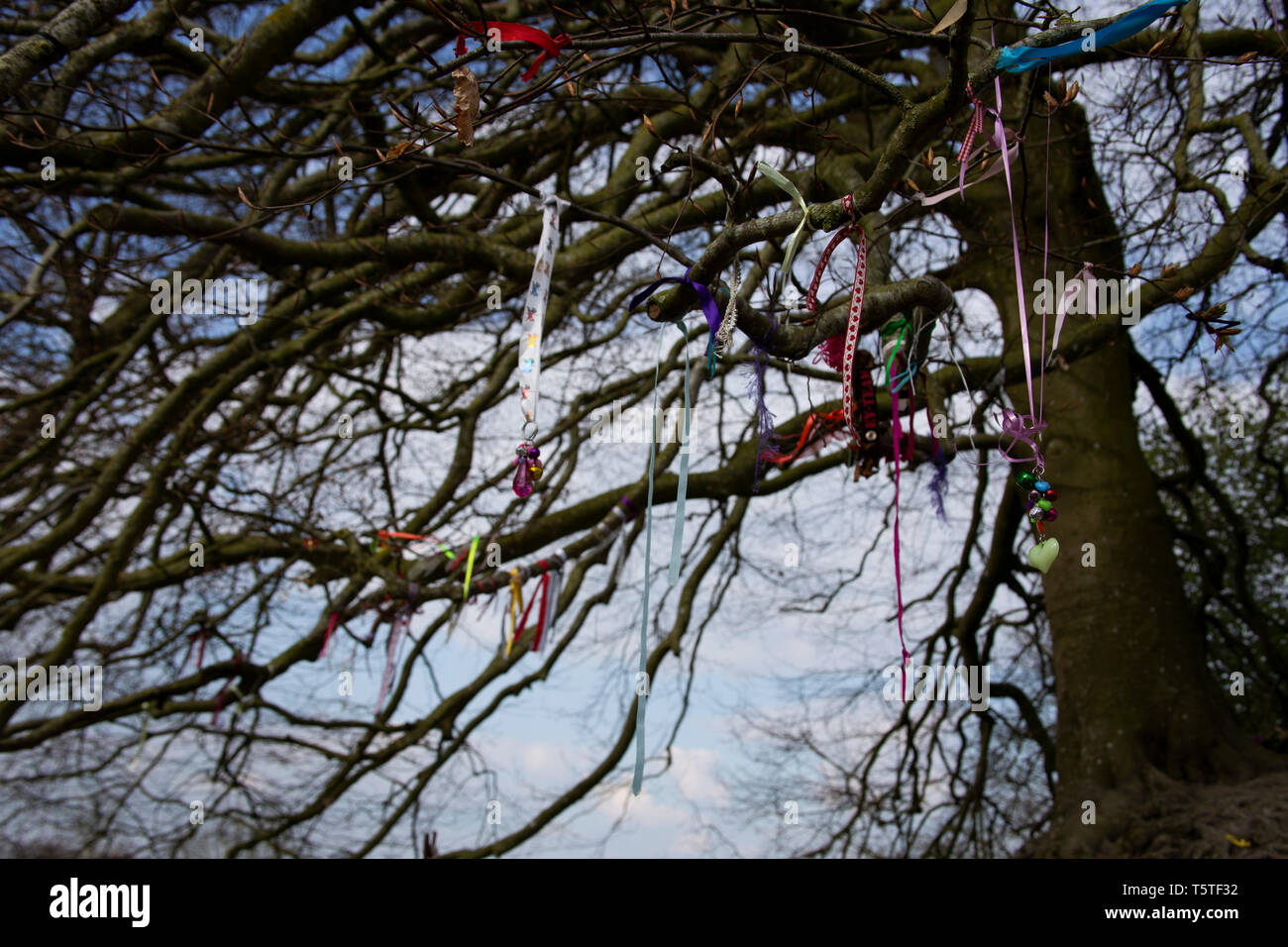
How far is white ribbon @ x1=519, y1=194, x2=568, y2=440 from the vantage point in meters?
2.74

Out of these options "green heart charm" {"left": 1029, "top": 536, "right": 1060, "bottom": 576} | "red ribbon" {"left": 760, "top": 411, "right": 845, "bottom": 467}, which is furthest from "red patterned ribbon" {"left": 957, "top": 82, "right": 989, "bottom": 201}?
"red ribbon" {"left": 760, "top": 411, "right": 845, "bottom": 467}

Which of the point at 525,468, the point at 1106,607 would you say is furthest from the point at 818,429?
the point at 1106,607

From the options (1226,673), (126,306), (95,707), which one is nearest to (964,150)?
(95,707)

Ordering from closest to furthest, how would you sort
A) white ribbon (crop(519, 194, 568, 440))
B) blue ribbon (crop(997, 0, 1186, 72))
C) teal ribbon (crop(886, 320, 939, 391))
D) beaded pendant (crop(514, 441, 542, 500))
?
blue ribbon (crop(997, 0, 1186, 72)) → white ribbon (crop(519, 194, 568, 440)) → beaded pendant (crop(514, 441, 542, 500)) → teal ribbon (crop(886, 320, 939, 391))

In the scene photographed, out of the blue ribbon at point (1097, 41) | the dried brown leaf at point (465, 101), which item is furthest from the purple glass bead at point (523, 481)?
the blue ribbon at point (1097, 41)

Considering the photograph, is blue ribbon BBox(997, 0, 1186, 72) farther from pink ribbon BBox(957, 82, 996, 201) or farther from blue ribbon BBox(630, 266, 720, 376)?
blue ribbon BBox(630, 266, 720, 376)

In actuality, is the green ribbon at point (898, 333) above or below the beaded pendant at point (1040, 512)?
above

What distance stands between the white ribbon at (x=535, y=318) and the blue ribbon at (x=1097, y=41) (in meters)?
1.24

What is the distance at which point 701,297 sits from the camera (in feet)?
7.86

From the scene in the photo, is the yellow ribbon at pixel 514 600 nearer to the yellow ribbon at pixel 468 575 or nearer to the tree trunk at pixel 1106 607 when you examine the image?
the yellow ribbon at pixel 468 575

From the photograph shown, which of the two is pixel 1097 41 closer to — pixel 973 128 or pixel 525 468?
pixel 973 128

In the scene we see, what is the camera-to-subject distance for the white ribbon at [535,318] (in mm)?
2742

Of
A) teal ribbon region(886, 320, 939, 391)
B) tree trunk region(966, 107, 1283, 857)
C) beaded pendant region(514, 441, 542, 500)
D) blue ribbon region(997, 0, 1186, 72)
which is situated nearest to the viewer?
blue ribbon region(997, 0, 1186, 72)

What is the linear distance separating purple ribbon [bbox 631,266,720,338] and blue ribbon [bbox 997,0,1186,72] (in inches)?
33.6
